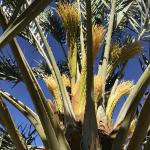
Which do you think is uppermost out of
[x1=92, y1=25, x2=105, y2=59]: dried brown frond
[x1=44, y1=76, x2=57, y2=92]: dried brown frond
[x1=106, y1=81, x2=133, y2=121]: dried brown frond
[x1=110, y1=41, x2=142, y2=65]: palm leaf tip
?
[x1=92, y1=25, x2=105, y2=59]: dried brown frond

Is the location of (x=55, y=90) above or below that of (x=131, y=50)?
below

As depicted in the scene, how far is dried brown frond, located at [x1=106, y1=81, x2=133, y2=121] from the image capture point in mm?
2260

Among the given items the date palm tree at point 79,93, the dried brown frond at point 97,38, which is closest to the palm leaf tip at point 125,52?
the date palm tree at point 79,93

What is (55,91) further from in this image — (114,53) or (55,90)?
(114,53)

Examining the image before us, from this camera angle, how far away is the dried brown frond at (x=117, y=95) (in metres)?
2.26

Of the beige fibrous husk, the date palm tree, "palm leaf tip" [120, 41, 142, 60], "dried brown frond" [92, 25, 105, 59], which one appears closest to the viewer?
the date palm tree

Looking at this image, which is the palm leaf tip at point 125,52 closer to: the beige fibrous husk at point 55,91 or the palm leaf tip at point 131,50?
the palm leaf tip at point 131,50

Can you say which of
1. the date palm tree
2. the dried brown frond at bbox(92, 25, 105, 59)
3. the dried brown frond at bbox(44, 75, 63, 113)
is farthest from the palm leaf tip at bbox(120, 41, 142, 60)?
the dried brown frond at bbox(44, 75, 63, 113)

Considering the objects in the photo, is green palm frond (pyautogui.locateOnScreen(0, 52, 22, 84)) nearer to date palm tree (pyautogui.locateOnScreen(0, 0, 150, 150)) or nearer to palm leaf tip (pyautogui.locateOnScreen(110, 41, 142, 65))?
date palm tree (pyautogui.locateOnScreen(0, 0, 150, 150))

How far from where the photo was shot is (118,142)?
1670 millimetres

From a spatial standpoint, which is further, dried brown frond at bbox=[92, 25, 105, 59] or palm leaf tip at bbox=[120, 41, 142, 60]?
palm leaf tip at bbox=[120, 41, 142, 60]

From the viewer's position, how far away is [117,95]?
7.81 ft

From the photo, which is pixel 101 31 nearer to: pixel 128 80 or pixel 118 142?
pixel 128 80

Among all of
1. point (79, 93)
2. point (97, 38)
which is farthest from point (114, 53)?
point (79, 93)
